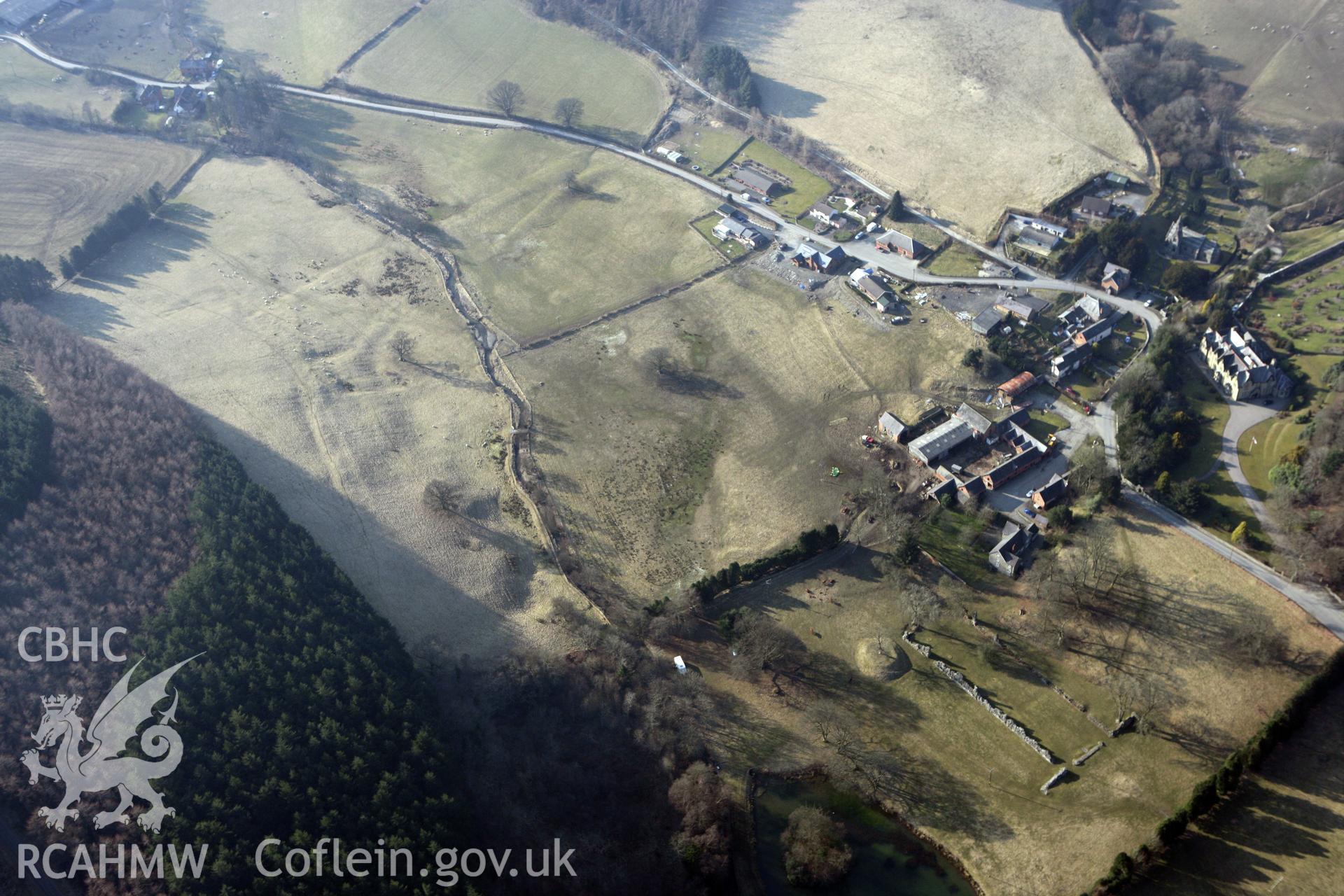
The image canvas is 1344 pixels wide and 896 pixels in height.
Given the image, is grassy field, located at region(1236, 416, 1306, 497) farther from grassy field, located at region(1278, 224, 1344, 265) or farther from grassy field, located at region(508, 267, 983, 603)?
grassy field, located at region(1278, 224, 1344, 265)

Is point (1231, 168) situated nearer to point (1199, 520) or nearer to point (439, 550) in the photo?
point (1199, 520)

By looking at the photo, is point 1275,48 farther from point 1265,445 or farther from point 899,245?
point 1265,445

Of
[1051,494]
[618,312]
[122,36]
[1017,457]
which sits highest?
[122,36]

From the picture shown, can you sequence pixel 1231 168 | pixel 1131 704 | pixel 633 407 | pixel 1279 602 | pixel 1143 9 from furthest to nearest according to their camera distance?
pixel 1143 9, pixel 1231 168, pixel 633 407, pixel 1279 602, pixel 1131 704

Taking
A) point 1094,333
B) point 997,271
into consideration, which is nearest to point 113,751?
point 1094,333

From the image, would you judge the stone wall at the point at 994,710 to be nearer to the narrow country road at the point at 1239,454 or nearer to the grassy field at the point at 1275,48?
the narrow country road at the point at 1239,454

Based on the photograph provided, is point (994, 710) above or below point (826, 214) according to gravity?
below

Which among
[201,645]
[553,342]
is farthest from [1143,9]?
[201,645]

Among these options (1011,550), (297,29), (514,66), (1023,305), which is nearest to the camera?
(1011,550)
